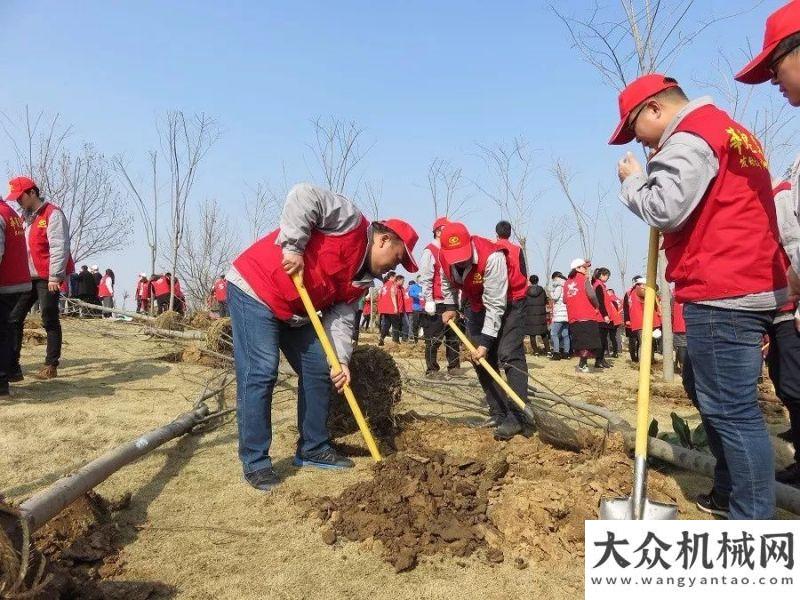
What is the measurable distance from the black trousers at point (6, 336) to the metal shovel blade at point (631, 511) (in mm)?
5079

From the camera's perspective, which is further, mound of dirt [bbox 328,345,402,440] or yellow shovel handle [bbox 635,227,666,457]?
mound of dirt [bbox 328,345,402,440]

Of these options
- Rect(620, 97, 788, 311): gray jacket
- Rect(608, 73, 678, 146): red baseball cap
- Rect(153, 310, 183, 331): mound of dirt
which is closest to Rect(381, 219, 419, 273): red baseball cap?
Rect(608, 73, 678, 146): red baseball cap

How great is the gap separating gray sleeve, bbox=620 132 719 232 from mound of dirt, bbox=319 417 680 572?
1330mm

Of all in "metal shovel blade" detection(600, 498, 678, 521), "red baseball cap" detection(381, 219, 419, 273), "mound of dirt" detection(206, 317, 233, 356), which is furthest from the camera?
"mound of dirt" detection(206, 317, 233, 356)

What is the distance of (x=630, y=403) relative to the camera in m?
6.63

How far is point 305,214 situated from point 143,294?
18.7 metres

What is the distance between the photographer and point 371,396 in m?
4.42

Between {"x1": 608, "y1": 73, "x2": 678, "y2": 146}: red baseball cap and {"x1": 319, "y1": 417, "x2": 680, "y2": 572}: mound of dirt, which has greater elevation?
{"x1": 608, "y1": 73, "x2": 678, "y2": 146}: red baseball cap

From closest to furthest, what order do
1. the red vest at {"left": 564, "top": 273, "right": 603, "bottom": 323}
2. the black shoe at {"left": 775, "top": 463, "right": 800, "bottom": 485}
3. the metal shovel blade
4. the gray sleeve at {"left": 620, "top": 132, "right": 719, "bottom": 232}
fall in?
the metal shovel blade
the gray sleeve at {"left": 620, "top": 132, "right": 719, "bottom": 232}
the black shoe at {"left": 775, "top": 463, "right": 800, "bottom": 485}
the red vest at {"left": 564, "top": 273, "right": 603, "bottom": 323}

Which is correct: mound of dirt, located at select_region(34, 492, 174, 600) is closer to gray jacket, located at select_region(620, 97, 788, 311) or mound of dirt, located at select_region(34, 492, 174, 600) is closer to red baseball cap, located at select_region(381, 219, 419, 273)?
red baseball cap, located at select_region(381, 219, 419, 273)

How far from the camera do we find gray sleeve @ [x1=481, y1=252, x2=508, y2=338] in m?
4.49

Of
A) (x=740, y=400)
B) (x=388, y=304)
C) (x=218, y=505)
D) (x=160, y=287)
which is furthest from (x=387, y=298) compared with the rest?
(x=740, y=400)

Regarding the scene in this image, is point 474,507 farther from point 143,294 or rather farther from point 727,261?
point 143,294

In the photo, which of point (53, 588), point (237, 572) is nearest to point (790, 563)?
point (237, 572)
